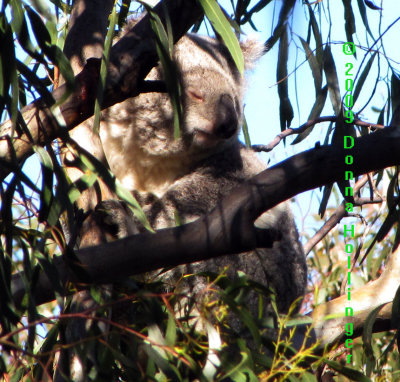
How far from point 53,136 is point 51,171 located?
157 millimetres

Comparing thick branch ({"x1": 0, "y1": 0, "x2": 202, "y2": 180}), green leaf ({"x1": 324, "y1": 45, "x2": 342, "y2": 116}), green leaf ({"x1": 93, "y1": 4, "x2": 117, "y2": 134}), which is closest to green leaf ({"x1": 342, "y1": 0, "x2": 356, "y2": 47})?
green leaf ({"x1": 324, "y1": 45, "x2": 342, "y2": 116})

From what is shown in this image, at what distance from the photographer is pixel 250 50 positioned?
3078 millimetres

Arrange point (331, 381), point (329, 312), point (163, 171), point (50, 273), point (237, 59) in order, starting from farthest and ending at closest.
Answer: point (163, 171) → point (329, 312) → point (331, 381) → point (237, 59) → point (50, 273)

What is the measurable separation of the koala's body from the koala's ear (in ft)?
1.46

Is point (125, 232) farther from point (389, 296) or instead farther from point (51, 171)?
point (389, 296)

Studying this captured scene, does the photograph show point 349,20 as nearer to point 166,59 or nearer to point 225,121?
point 225,121

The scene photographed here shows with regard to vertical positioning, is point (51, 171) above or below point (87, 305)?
above

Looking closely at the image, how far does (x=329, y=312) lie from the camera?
7.15ft

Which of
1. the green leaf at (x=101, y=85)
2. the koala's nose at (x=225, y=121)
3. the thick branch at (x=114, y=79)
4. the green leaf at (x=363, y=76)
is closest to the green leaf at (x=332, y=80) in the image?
the green leaf at (x=363, y=76)

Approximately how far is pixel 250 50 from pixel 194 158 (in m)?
0.80

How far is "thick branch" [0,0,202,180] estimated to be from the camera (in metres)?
1.49

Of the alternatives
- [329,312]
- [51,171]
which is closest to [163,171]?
[329,312]

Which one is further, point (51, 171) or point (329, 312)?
point (329, 312)

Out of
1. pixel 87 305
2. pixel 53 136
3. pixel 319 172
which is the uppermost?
pixel 53 136
